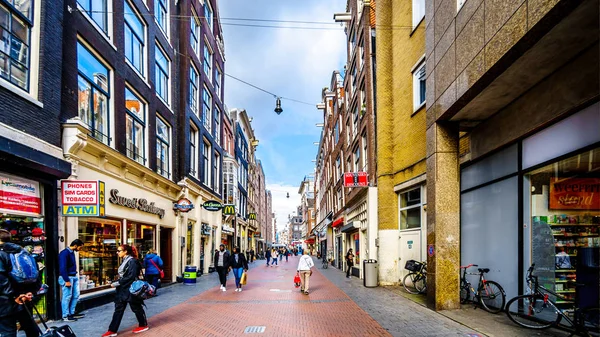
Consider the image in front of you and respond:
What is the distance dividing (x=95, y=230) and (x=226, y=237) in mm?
24319

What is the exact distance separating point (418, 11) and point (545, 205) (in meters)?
8.73

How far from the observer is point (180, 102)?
2167 cm

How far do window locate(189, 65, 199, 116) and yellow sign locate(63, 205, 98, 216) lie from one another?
46.0 feet

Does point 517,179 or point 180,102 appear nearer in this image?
point 517,179

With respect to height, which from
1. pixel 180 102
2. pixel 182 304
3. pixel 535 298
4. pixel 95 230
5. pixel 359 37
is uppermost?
pixel 359 37

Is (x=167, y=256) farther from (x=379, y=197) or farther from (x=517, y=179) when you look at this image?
(x=517, y=179)

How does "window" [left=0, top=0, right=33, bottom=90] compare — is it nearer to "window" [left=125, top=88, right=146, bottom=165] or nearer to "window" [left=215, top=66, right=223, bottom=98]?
"window" [left=125, top=88, right=146, bottom=165]

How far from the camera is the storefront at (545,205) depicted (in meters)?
7.55

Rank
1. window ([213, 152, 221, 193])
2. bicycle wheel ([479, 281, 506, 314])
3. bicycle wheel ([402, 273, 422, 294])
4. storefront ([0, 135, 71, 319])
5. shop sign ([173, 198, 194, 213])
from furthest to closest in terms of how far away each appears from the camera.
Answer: window ([213, 152, 221, 193]), shop sign ([173, 198, 194, 213]), bicycle wheel ([402, 273, 422, 294]), bicycle wheel ([479, 281, 506, 314]), storefront ([0, 135, 71, 319])

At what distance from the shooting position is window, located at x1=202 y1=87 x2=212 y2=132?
88.0 feet

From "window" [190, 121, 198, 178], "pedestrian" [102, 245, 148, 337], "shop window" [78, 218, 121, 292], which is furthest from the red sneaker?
"window" [190, 121, 198, 178]

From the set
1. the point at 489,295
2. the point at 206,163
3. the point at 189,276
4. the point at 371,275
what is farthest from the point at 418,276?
the point at 206,163

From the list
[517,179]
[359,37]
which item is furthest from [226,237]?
[517,179]

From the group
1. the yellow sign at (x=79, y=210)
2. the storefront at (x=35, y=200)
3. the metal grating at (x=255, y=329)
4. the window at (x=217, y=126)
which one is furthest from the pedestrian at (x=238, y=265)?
the window at (x=217, y=126)
